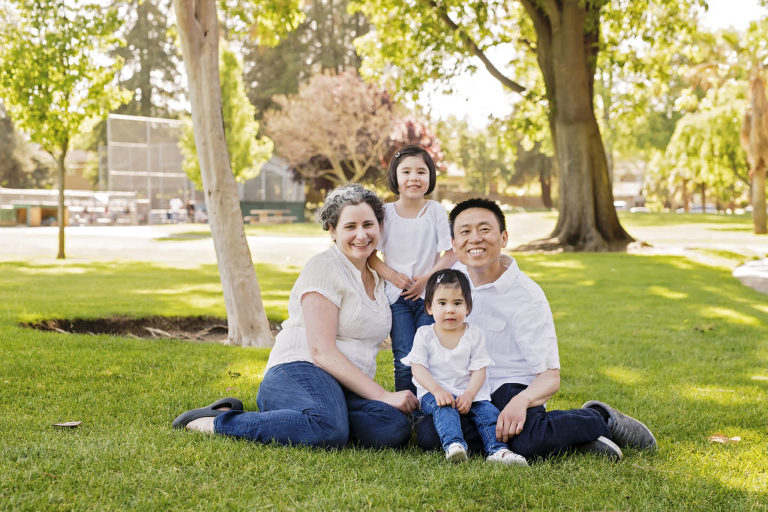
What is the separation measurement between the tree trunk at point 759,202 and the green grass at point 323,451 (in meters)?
15.2

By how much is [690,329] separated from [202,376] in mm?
5029

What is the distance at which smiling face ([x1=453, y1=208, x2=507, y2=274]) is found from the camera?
386 centimetres

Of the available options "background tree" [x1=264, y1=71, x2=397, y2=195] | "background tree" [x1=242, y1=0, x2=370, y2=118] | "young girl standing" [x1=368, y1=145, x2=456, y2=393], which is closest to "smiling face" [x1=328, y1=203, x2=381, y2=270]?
"young girl standing" [x1=368, y1=145, x2=456, y2=393]

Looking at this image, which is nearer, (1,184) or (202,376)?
(202,376)

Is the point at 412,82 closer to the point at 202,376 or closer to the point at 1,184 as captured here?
the point at 202,376

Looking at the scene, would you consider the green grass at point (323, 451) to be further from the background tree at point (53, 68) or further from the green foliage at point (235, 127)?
the green foliage at point (235, 127)

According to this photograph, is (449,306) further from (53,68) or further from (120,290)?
(53,68)

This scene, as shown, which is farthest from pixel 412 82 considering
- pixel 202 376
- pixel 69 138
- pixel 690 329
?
pixel 202 376

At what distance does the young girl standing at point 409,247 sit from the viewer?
14.2ft

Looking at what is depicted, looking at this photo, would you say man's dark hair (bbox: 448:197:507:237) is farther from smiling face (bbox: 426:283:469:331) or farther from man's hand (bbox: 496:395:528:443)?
man's hand (bbox: 496:395:528:443)

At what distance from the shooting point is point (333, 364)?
3.87 m

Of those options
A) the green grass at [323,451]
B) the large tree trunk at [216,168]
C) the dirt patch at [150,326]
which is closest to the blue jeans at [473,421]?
the green grass at [323,451]

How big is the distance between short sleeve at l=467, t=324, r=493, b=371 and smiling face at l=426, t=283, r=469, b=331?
3.9 inches

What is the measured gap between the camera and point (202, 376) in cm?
544
